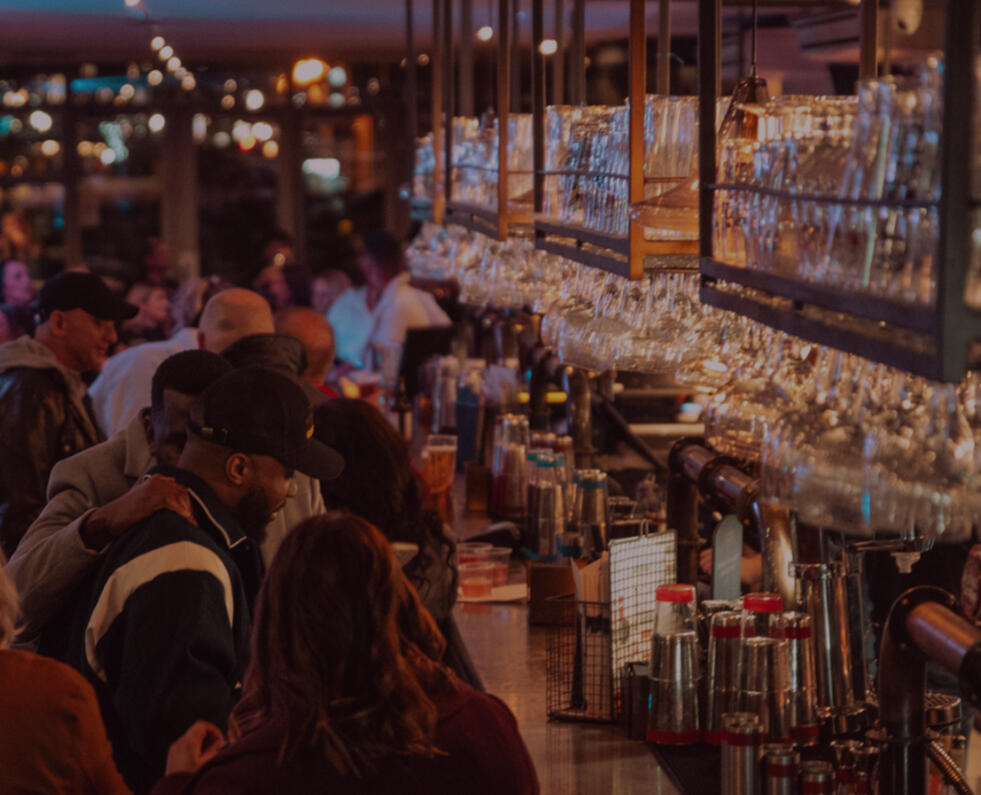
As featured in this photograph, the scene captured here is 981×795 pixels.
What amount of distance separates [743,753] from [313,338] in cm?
331

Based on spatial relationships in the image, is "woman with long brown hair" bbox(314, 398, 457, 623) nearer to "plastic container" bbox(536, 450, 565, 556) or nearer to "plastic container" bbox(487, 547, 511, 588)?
"plastic container" bbox(487, 547, 511, 588)

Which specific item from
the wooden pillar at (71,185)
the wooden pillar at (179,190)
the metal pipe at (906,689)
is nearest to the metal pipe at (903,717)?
the metal pipe at (906,689)

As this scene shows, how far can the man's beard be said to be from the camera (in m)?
2.64

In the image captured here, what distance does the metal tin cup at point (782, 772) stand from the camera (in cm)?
201

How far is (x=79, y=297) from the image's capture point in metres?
4.84

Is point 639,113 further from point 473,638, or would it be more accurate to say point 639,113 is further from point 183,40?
point 183,40

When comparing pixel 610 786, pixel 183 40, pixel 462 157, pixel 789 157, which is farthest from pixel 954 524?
pixel 183 40

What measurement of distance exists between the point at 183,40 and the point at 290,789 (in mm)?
9721

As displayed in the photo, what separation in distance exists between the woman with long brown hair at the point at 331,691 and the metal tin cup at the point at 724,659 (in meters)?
0.68

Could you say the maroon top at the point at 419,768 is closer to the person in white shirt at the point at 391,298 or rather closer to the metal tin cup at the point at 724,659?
the metal tin cup at the point at 724,659

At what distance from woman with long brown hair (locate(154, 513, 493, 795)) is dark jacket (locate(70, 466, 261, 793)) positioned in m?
0.28

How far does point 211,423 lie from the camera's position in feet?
8.50

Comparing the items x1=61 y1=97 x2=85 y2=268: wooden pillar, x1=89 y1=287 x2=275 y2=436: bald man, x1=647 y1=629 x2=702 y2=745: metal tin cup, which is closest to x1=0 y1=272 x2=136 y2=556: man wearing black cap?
x1=89 y1=287 x2=275 y2=436: bald man

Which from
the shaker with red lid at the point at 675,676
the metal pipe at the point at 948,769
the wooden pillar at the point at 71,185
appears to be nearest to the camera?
the metal pipe at the point at 948,769
